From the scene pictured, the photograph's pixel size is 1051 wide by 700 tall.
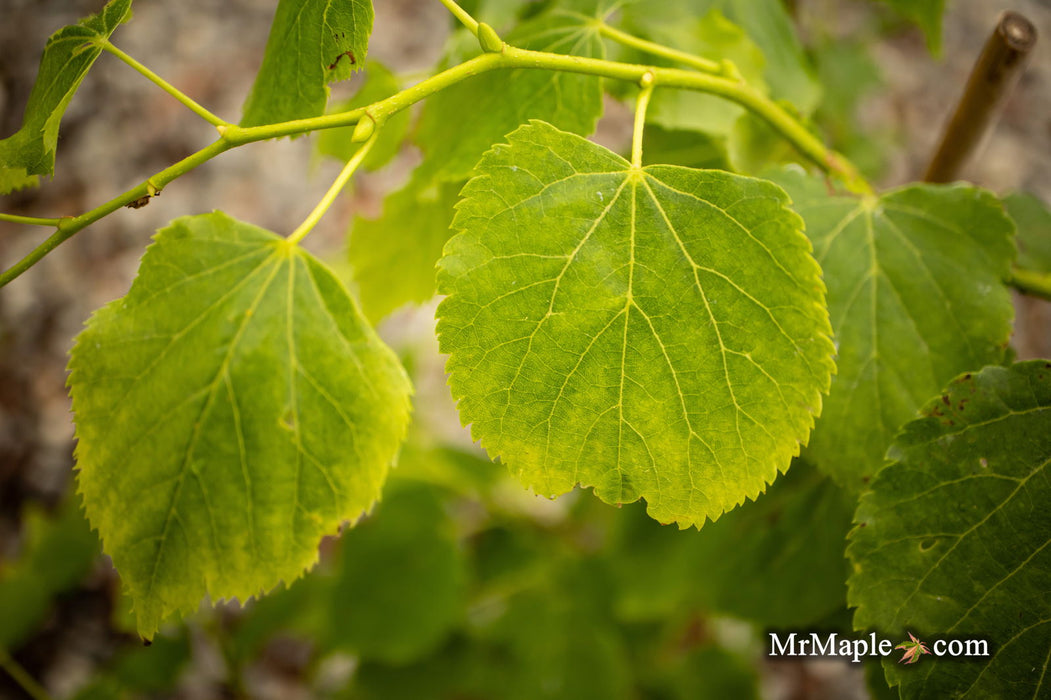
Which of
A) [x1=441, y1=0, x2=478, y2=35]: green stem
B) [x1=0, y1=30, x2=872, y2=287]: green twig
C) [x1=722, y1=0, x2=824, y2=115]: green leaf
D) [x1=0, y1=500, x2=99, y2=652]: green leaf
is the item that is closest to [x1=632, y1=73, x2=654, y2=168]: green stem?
[x1=0, y1=30, x2=872, y2=287]: green twig

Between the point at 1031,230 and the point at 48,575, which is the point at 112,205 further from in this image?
the point at 48,575

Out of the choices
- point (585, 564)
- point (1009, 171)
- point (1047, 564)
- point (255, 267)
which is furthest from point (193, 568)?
point (1009, 171)

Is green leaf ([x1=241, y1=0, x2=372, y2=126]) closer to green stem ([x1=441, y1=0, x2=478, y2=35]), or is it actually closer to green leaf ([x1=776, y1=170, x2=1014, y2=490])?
green stem ([x1=441, y1=0, x2=478, y2=35])

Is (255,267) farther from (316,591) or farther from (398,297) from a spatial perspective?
(316,591)

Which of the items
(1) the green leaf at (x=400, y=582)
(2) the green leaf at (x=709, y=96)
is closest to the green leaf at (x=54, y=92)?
(2) the green leaf at (x=709, y=96)

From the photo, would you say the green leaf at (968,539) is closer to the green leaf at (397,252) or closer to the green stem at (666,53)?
the green stem at (666,53)
